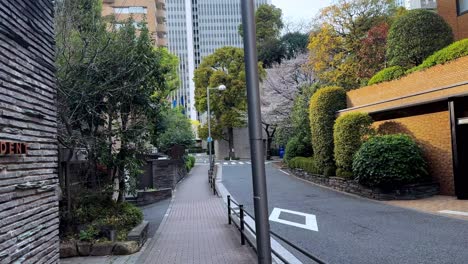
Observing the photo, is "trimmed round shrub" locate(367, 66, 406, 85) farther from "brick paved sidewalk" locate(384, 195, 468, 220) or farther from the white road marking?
the white road marking

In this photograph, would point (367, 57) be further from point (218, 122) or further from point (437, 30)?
point (218, 122)

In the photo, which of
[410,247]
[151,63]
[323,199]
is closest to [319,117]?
[323,199]

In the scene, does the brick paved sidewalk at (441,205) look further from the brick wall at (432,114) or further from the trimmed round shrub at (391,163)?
the brick wall at (432,114)

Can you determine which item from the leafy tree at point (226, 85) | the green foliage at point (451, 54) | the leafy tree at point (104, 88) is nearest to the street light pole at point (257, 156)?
the leafy tree at point (104, 88)

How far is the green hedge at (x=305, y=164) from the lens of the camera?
22578 millimetres

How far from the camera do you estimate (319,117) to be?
819 inches

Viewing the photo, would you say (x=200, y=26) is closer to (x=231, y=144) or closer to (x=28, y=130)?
(x=231, y=144)

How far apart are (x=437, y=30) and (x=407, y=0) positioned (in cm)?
3115

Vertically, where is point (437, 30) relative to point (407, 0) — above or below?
below

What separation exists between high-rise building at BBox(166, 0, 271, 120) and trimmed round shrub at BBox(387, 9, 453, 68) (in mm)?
19516

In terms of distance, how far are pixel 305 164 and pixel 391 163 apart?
401 inches

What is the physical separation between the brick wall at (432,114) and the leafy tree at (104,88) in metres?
9.62

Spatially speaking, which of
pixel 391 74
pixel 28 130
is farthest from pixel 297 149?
pixel 28 130

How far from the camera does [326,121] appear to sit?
20.5 m
